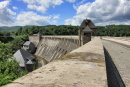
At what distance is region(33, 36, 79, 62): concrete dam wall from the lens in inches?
1481

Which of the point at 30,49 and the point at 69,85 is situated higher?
the point at 69,85

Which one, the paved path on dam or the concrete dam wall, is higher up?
the paved path on dam

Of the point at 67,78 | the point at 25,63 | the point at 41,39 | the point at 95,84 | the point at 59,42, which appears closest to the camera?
the point at 95,84

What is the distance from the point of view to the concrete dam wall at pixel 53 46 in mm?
37612

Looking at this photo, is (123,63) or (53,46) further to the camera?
(53,46)

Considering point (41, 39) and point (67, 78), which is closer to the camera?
point (67, 78)

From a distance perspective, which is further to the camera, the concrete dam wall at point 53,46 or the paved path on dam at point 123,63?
the concrete dam wall at point 53,46

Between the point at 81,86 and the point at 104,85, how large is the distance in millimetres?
314

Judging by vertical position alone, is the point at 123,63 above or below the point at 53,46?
above

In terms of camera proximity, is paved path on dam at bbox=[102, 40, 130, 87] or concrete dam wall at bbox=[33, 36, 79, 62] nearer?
paved path on dam at bbox=[102, 40, 130, 87]

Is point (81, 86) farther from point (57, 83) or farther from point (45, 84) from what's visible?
point (45, 84)

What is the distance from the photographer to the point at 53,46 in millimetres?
46938

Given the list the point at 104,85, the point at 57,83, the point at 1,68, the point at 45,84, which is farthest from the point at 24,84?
the point at 1,68

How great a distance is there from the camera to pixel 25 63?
26719 mm
